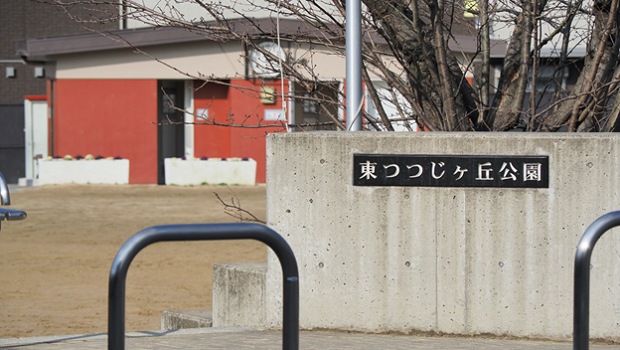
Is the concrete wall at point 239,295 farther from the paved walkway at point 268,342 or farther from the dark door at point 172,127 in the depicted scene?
the dark door at point 172,127

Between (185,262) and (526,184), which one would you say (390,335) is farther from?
(185,262)

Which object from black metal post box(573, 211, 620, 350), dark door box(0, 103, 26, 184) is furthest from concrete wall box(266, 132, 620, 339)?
dark door box(0, 103, 26, 184)

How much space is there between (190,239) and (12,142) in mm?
20419

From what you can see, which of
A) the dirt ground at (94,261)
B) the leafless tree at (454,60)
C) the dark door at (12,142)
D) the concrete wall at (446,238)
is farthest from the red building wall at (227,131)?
the concrete wall at (446,238)

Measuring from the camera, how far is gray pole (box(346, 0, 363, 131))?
491cm

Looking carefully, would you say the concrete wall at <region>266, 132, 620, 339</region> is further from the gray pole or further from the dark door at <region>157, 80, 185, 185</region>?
the dark door at <region>157, 80, 185, 185</region>

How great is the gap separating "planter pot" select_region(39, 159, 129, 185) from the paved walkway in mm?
15569

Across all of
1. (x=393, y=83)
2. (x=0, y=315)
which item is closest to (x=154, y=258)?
(x=0, y=315)

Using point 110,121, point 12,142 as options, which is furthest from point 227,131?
point 12,142

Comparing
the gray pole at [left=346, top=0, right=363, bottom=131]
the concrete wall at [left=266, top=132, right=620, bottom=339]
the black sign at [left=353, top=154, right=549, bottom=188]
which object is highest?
the gray pole at [left=346, top=0, right=363, bottom=131]

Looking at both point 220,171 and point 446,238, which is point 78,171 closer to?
point 220,171

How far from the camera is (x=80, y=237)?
438 inches

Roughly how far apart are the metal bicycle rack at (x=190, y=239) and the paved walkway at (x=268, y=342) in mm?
1541

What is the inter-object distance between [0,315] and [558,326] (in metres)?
4.79
